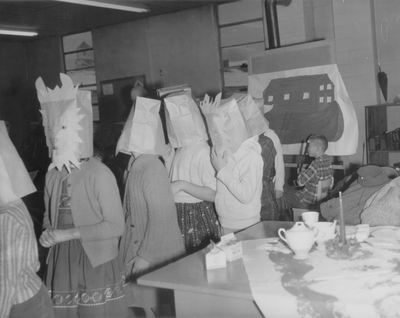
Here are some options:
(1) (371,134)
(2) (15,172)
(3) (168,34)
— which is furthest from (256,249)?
(3) (168,34)

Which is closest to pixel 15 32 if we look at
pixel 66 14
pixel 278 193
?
pixel 66 14

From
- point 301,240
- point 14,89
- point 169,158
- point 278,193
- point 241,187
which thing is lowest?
point 278,193

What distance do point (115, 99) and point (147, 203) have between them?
21.8ft

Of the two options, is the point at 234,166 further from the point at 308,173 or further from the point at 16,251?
the point at 308,173

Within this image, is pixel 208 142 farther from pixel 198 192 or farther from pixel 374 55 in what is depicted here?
pixel 374 55

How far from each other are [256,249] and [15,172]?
0.98m

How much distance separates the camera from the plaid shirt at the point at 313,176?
4.33 m

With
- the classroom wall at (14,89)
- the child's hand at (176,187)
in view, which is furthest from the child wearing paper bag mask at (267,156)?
the classroom wall at (14,89)

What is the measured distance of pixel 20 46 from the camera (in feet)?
32.1

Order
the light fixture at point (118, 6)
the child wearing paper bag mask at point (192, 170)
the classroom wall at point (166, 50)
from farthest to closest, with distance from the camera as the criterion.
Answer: the classroom wall at point (166, 50) → the light fixture at point (118, 6) → the child wearing paper bag mask at point (192, 170)

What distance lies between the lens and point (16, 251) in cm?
158

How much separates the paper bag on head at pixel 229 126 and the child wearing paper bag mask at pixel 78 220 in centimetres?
72

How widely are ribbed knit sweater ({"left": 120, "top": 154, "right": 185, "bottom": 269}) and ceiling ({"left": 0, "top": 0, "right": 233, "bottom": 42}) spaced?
449 cm

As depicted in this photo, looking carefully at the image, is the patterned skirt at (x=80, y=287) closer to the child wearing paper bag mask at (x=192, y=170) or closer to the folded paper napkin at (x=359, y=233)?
the child wearing paper bag mask at (x=192, y=170)
